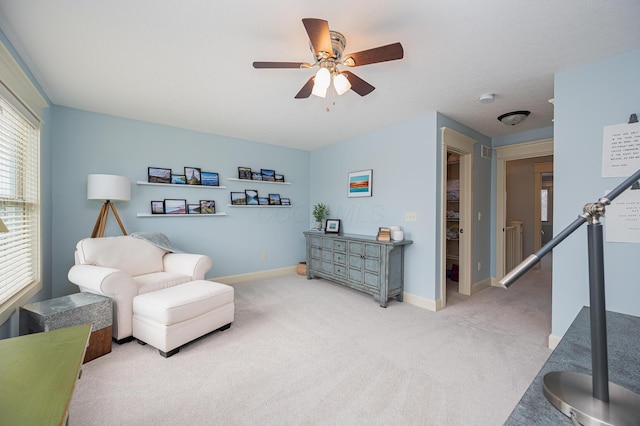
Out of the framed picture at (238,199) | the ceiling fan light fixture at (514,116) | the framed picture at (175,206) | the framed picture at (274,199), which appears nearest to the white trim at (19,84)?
the framed picture at (175,206)

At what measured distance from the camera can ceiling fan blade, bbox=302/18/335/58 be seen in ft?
4.55

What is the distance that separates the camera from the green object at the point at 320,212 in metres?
4.65

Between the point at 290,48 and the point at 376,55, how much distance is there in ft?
2.25

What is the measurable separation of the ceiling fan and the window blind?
1945 millimetres

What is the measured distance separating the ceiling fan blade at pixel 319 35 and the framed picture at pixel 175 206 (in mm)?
2989

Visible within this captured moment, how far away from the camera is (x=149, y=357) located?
2154 millimetres

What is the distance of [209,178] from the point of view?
13.3 ft

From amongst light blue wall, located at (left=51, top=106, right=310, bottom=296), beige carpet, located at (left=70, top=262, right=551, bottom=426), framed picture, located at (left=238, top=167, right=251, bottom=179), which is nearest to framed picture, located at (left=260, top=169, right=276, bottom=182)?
light blue wall, located at (left=51, top=106, right=310, bottom=296)

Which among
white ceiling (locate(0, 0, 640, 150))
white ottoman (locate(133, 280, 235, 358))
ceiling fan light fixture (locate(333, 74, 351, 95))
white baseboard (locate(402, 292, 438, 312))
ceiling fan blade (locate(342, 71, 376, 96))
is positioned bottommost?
white baseboard (locate(402, 292, 438, 312))

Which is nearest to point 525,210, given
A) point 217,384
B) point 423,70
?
point 423,70

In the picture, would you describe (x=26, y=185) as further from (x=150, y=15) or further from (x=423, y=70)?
(x=423, y=70)

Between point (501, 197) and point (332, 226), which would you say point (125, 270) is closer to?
point (332, 226)

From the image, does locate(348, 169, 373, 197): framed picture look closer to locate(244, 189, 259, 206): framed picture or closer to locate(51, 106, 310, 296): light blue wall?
locate(51, 106, 310, 296): light blue wall

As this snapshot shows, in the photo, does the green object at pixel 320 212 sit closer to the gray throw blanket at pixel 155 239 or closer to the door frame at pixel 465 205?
the door frame at pixel 465 205
